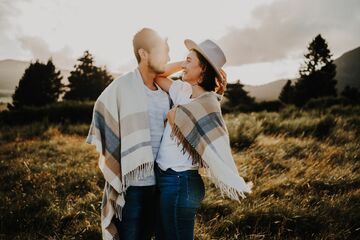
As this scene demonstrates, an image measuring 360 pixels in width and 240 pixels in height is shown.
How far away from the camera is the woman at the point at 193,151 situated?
2.66 meters

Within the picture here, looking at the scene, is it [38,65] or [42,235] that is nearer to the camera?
[42,235]

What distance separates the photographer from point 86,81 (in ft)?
140

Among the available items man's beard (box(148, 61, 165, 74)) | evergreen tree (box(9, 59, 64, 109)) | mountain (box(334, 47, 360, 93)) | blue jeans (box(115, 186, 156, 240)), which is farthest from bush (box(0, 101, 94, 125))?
mountain (box(334, 47, 360, 93))

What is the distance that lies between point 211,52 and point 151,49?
1.67ft

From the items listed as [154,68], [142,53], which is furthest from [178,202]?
[142,53]

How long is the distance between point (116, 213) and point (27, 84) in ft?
123

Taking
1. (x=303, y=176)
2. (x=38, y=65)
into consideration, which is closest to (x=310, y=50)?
(x=38, y=65)

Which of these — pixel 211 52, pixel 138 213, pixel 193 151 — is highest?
pixel 211 52

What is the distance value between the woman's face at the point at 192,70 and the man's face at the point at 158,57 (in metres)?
0.25

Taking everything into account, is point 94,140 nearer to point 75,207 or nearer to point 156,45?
point 156,45

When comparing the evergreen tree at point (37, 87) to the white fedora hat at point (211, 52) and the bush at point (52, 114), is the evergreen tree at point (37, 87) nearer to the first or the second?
the bush at point (52, 114)

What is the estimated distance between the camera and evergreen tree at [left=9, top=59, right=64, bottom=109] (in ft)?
121

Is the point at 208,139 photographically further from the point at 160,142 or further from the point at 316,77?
the point at 316,77

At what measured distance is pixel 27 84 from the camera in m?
37.3
